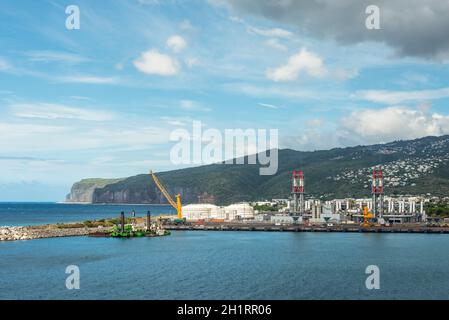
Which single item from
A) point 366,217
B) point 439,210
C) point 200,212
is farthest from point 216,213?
point 439,210

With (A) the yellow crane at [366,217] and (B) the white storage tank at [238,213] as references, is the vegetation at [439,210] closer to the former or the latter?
(A) the yellow crane at [366,217]

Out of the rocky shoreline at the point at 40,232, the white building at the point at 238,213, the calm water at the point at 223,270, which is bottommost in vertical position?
the calm water at the point at 223,270

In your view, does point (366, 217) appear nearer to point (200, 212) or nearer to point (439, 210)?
point (439, 210)

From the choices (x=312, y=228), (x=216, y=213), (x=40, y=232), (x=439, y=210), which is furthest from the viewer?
(x=216, y=213)

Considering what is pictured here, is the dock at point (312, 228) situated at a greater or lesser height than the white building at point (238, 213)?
lesser

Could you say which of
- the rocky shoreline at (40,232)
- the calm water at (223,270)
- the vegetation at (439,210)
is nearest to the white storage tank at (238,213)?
the vegetation at (439,210)

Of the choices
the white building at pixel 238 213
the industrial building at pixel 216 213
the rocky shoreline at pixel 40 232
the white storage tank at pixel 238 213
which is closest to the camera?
the rocky shoreline at pixel 40 232

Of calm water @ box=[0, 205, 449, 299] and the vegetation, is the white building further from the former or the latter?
calm water @ box=[0, 205, 449, 299]
